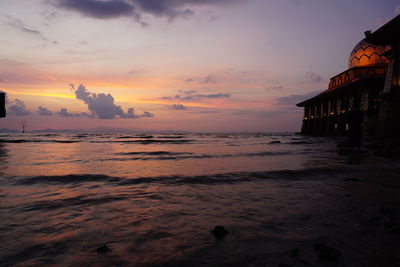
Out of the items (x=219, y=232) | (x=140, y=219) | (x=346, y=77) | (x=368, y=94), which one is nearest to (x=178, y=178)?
(x=140, y=219)

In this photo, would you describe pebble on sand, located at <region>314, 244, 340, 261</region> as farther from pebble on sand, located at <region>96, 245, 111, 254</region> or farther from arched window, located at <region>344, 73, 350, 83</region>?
arched window, located at <region>344, 73, 350, 83</region>

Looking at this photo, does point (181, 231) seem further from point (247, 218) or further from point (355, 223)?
point (355, 223)

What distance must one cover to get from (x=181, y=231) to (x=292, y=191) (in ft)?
8.30

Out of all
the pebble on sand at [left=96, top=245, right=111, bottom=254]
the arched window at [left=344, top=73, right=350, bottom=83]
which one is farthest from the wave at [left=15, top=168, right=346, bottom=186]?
the arched window at [left=344, top=73, right=350, bottom=83]

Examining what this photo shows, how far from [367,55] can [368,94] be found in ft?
54.8

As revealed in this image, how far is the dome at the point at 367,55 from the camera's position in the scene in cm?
4350

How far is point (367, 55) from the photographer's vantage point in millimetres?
44750

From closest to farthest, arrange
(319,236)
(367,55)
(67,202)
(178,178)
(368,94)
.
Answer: (319,236) < (67,202) < (178,178) < (368,94) < (367,55)

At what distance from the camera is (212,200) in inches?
151

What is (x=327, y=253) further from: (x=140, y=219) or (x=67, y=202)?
(x=67, y=202)

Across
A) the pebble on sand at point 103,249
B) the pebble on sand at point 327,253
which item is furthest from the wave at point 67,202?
the pebble on sand at point 327,253

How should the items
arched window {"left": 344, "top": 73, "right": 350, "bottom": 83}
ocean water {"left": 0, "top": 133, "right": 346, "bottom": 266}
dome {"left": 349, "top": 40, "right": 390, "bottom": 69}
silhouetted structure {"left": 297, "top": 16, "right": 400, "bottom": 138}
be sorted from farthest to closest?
1. arched window {"left": 344, "top": 73, "right": 350, "bottom": 83}
2. dome {"left": 349, "top": 40, "right": 390, "bottom": 69}
3. silhouetted structure {"left": 297, "top": 16, "right": 400, "bottom": 138}
4. ocean water {"left": 0, "top": 133, "right": 346, "bottom": 266}

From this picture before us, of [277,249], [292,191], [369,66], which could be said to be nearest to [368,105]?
[369,66]

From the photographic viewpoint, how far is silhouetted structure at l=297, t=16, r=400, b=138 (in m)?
20.7
